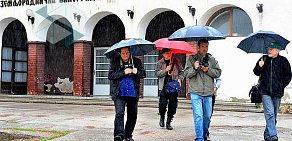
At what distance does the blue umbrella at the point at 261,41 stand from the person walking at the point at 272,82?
0.07 m

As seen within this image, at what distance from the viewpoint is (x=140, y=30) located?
1841cm

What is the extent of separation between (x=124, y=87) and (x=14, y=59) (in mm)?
16488

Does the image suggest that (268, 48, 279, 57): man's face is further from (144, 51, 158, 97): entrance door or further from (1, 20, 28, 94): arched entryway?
(1, 20, 28, 94): arched entryway

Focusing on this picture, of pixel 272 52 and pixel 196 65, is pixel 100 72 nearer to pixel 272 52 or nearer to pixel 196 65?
pixel 272 52

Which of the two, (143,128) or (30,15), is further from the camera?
(30,15)

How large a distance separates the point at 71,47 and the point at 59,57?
3.03ft

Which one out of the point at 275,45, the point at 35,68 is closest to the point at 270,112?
the point at 275,45

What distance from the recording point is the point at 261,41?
24.4 ft

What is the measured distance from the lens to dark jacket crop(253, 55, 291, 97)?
23.5 ft

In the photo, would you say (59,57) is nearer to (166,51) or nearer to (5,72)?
(5,72)

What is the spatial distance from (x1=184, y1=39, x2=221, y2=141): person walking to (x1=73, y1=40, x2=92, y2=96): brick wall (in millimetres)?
12449

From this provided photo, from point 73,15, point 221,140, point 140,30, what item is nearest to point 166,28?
point 140,30

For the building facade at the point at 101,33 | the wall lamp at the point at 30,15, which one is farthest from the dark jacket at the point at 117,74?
the wall lamp at the point at 30,15

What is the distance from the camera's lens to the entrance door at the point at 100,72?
70.6 feet
